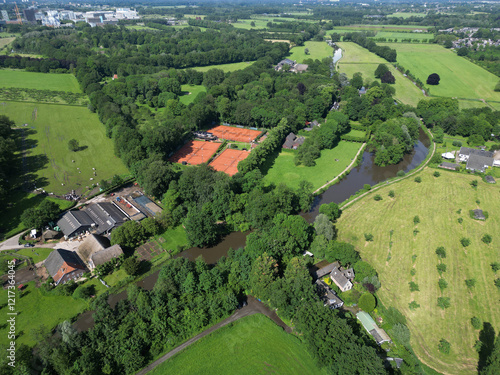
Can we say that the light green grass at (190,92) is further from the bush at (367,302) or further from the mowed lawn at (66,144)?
the bush at (367,302)

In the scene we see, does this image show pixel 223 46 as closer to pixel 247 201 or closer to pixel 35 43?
pixel 35 43

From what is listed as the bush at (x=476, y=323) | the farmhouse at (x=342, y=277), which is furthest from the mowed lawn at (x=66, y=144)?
the bush at (x=476, y=323)

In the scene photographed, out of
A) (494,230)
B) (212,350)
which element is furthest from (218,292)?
(494,230)

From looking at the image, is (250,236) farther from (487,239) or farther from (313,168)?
(487,239)

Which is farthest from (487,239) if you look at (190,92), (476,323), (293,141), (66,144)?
(190,92)

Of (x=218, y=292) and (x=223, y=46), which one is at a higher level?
(x=223, y=46)

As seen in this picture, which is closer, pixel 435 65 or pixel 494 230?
pixel 494 230
